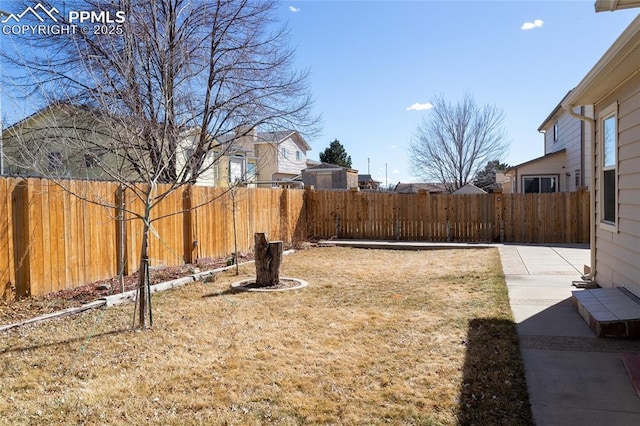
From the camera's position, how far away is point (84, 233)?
6.66 meters

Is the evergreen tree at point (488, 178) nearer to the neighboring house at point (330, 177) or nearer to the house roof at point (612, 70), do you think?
the neighboring house at point (330, 177)

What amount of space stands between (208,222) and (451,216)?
7.65 meters

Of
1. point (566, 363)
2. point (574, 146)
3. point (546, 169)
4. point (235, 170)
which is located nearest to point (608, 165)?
point (566, 363)

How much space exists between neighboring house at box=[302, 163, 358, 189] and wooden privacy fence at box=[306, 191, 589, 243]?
1512cm

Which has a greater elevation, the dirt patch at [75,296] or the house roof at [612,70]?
the house roof at [612,70]

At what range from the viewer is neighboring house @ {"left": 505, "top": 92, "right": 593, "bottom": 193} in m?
14.9

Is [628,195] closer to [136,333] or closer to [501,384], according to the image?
[501,384]

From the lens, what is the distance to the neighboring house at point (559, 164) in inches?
587

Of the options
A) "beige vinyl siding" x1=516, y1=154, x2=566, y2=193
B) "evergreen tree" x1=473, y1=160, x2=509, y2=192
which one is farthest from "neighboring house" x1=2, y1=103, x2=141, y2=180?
"evergreen tree" x1=473, y1=160, x2=509, y2=192

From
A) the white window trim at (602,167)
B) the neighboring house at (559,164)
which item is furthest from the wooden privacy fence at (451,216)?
the white window trim at (602,167)

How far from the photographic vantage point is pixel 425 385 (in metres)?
3.40

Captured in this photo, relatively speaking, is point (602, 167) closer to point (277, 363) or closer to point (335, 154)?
point (277, 363)

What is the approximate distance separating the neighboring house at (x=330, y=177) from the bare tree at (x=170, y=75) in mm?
17844

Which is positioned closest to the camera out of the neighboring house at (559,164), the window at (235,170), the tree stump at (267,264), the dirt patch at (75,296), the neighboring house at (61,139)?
the dirt patch at (75,296)
